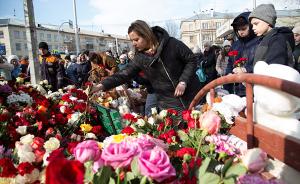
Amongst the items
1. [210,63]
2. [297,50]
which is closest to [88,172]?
[297,50]

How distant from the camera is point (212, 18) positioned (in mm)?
64438

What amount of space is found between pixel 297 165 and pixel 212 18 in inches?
2607

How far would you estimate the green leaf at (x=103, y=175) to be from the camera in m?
0.80

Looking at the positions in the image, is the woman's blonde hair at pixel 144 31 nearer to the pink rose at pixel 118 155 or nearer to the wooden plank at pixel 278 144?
the wooden plank at pixel 278 144

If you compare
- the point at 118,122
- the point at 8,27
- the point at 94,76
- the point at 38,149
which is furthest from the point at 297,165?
the point at 8,27

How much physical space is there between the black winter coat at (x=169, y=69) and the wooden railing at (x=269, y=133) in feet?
4.55

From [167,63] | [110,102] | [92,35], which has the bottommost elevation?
[110,102]

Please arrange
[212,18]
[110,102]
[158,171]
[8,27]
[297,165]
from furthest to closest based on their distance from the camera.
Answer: [212,18]
[8,27]
[110,102]
[297,165]
[158,171]

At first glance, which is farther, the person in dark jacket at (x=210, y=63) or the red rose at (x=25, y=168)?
the person in dark jacket at (x=210, y=63)

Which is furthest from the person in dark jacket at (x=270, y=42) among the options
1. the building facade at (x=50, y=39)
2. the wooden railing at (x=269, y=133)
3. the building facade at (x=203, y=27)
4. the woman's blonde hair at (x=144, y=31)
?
the building facade at (x=203, y=27)

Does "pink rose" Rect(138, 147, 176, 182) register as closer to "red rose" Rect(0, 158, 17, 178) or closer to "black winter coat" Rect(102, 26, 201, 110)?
"red rose" Rect(0, 158, 17, 178)

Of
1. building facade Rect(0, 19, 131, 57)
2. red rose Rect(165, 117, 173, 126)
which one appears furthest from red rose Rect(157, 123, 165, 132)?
building facade Rect(0, 19, 131, 57)

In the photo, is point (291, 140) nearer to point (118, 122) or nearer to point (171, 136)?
point (171, 136)

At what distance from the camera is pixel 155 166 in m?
0.76
